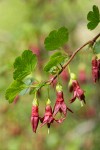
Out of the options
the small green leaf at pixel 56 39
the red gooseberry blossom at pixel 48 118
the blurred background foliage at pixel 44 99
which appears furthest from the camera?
the blurred background foliage at pixel 44 99

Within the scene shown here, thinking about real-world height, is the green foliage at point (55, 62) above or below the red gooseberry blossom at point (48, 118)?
above

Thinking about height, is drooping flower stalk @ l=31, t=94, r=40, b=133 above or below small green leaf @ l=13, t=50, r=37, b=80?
below

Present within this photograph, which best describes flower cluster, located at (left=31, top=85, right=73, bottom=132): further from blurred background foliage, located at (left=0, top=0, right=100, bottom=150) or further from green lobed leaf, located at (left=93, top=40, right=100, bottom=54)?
blurred background foliage, located at (left=0, top=0, right=100, bottom=150)

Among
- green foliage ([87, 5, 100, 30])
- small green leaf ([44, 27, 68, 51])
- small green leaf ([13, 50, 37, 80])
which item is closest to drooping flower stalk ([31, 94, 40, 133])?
small green leaf ([13, 50, 37, 80])

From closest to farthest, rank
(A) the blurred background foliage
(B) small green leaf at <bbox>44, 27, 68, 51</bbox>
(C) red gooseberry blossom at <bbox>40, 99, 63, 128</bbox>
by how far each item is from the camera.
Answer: (C) red gooseberry blossom at <bbox>40, 99, 63, 128</bbox>
(B) small green leaf at <bbox>44, 27, 68, 51</bbox>
(A) the blurred background foliage

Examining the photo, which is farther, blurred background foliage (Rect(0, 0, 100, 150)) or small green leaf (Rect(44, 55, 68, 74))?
blurred background foliage (Rect(0, 0, 100, 150))

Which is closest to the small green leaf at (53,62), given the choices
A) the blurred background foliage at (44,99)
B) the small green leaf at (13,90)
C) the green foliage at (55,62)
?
the green foliage at (55,62)

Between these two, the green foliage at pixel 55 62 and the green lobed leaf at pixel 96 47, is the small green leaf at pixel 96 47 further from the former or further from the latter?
the green foliage at pixel 55 62

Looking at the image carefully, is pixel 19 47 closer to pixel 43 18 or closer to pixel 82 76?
pixel 43 18

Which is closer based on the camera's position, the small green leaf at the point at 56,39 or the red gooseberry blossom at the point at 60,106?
the red gooseberry blossom at the point at 60,106
